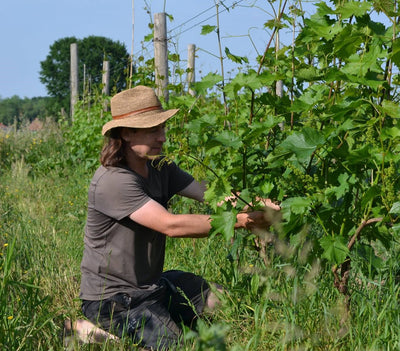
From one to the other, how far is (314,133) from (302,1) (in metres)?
0.97

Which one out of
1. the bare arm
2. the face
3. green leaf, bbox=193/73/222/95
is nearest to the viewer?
green leaf, bbox=193/73/222/95

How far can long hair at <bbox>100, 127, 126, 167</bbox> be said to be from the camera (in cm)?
324

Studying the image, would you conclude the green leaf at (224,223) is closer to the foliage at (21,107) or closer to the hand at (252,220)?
the hand at (252,220)

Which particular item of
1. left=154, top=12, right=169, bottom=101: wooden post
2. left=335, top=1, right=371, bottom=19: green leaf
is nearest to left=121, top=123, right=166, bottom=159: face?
left=335, top=1, right=371, bottom=19: green leaf

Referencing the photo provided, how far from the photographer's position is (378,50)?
2273mm

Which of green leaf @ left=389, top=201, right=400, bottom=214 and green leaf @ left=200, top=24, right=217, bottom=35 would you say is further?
green leaf @ left=200, top=24, right=217, bottom=35

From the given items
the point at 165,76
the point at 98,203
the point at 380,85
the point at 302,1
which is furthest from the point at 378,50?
the point at 165,76

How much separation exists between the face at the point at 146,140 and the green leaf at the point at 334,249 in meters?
1.11

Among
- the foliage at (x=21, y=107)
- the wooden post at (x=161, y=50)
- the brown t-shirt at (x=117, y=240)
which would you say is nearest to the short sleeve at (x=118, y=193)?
the brown t-shirt at (x=117, y=240)

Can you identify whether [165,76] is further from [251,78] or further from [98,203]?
[251,78]

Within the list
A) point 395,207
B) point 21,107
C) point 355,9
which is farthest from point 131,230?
point 21,107

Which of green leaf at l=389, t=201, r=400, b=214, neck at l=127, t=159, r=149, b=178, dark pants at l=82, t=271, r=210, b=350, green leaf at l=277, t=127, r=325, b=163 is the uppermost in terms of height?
green leaf at l=277, t=127, r=325, b=163

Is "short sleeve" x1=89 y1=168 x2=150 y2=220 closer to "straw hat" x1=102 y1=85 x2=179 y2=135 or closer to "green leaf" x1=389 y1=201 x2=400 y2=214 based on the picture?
"straw hat" x1=102 y1=85 x2=179 y2=135

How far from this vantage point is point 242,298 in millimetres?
3105
